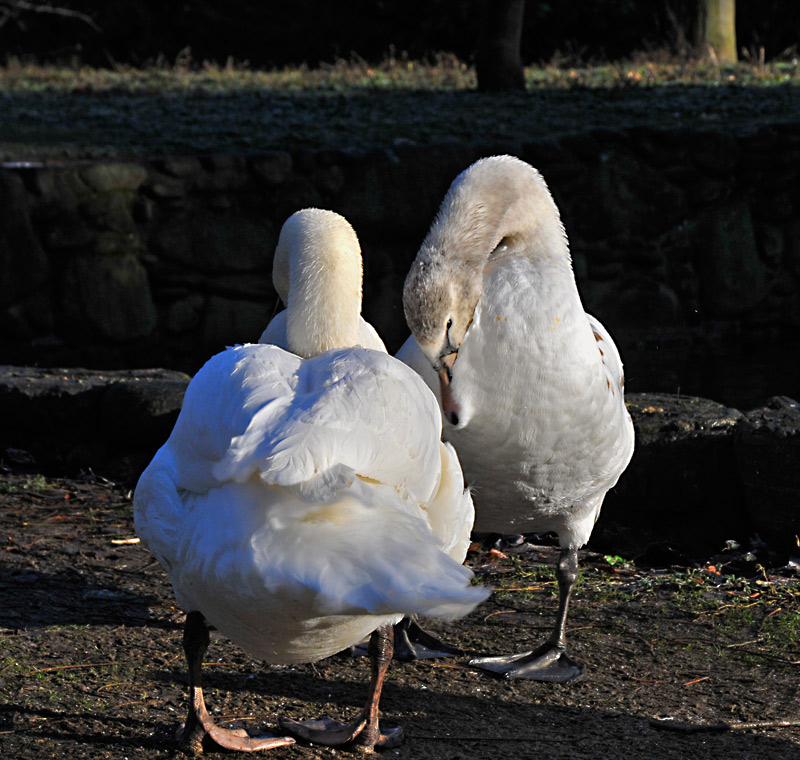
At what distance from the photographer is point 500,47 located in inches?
443

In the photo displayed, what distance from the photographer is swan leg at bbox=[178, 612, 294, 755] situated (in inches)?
107

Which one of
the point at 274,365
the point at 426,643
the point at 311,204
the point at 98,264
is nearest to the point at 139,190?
the point at 98,264

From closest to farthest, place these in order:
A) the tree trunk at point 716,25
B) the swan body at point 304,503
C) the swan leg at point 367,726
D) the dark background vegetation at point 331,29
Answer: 1. the swan body at point 304,503
2. the swan leg at point 367,726
3. the tree trunk at point 716,25
4. the dark background vegetation at point 331,29

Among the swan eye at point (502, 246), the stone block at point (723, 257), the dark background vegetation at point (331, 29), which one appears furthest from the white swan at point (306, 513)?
the dark background vegetation at point (331, 29)

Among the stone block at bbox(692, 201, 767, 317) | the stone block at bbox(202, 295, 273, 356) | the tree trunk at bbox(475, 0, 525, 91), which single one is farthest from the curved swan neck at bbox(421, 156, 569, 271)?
the tree trunk at bbox(475, 0, 525, 91)

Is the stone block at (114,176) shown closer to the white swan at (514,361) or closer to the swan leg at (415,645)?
the white swan at (514,361)

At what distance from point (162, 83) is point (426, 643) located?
991 cm

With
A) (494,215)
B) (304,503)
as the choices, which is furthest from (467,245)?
(304,503)

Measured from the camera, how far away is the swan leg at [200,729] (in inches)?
107

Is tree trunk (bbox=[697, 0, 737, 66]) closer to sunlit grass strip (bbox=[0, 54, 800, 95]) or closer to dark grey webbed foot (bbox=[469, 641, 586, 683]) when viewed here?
sunlit grass strip (bbox=[0, 54, 800, 95])

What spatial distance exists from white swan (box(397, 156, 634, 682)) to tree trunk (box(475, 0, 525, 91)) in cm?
790

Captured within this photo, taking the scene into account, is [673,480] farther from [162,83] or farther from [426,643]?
[162,83]

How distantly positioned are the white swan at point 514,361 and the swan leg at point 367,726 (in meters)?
0.63

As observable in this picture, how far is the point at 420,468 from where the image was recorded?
2.58 meters
